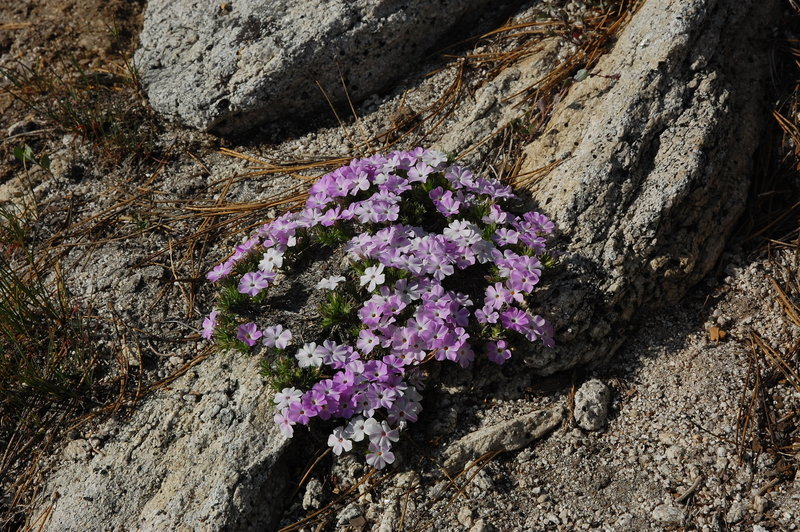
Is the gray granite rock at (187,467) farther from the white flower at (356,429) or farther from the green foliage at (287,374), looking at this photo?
the white flower at (356,429)

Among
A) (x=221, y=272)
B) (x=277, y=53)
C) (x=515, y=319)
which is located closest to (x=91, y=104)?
(x=277, y=53)

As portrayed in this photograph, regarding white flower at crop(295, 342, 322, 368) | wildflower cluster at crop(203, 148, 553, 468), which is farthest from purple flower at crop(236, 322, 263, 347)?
white flower at crop(295, 342, 322, 368)

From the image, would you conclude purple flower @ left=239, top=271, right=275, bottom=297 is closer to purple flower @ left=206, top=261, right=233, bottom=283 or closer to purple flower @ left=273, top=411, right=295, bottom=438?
purple flower @ left=206, top=261, right=233, bottom=283

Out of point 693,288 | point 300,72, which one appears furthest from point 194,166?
point 693,288

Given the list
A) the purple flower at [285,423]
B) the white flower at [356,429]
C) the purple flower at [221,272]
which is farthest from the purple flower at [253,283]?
the white flower at [356,429]

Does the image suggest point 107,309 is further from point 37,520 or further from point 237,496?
point 237,496

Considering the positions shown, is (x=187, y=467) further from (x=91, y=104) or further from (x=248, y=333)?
(x=91, y=104)
